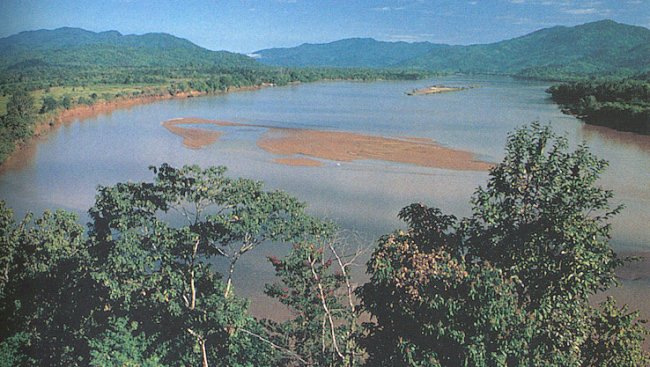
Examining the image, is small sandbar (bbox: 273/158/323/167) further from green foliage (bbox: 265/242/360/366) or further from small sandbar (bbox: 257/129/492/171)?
green foliage (bbox: 265/242/360/366)

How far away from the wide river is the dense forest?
1.35 metres

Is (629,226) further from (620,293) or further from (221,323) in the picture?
(221,323)

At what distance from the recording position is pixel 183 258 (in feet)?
21.4

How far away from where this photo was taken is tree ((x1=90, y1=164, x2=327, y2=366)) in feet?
19.2

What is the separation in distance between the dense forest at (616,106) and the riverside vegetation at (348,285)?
27.9 metres

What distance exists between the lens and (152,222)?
625 centimetres

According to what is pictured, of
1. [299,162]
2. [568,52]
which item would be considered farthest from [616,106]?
[568,52]

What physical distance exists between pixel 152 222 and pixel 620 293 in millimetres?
8521

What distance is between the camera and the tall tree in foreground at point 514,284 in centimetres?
409

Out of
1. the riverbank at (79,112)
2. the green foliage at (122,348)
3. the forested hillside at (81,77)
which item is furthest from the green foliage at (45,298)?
the riverbank at (79,112)

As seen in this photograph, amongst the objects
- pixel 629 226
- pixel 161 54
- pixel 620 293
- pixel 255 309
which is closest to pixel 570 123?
pixel 629 226

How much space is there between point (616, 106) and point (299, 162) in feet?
70.2

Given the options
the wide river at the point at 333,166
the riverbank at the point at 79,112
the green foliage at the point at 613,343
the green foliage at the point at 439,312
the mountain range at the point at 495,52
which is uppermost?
the mountain range at the point at 495,52

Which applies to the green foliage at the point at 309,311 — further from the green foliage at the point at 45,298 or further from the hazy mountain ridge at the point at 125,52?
the hazy mountain ridge at the point at 125,52
